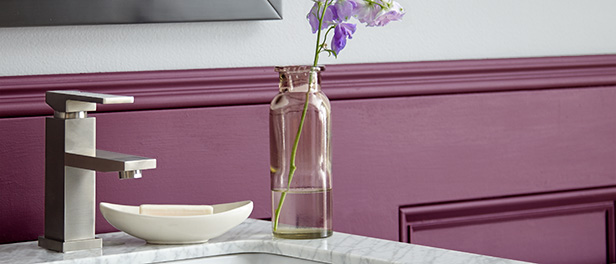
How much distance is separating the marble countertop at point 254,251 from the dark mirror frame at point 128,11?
10.1 inches

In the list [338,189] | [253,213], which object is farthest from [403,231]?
[253,213]

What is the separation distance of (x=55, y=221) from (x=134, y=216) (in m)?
0.09

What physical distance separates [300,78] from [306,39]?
0.21 m

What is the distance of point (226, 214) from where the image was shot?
966 mm

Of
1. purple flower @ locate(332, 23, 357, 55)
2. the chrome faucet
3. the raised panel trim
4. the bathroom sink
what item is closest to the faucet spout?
the chrome faucet

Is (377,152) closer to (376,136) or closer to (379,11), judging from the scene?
(376,136)

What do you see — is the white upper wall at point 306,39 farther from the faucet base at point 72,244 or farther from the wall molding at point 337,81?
the faucet base at point 72,244

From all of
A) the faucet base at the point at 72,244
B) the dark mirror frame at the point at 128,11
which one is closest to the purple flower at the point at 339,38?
the dark mirror frame at the point at 128,11

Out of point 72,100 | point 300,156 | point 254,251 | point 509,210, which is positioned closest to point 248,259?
point 254,251

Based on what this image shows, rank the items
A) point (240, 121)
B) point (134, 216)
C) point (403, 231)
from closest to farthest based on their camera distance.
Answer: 1. point (134, 216)
2. point (240, 121)
3. point (403, 231)

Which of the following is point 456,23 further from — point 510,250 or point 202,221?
point 202,221

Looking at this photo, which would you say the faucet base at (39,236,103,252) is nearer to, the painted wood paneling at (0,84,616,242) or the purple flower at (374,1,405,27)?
the painted wood paneling at (0,84,616,242)

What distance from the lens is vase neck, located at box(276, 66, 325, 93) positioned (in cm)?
100

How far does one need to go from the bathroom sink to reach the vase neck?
189 mm
